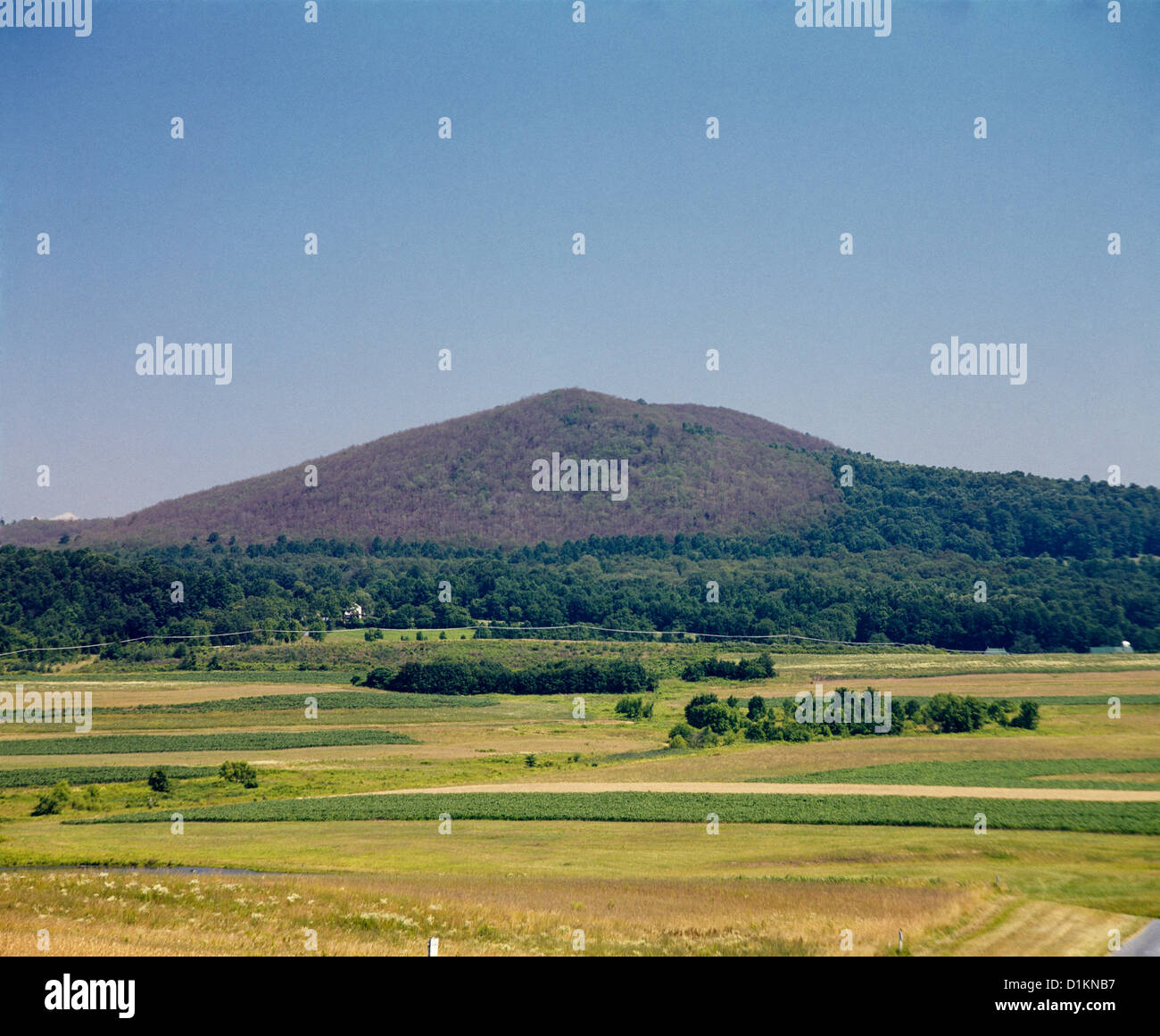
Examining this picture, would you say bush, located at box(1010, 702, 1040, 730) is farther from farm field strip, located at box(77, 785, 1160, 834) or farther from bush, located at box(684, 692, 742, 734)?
farm field strip, located at box(77, 785, 1160, 834)

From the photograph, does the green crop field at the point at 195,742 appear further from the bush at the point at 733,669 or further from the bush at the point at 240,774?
the bush at the point at 733,669

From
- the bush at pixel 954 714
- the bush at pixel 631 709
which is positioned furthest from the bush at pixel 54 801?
the bush at pixel 954 714

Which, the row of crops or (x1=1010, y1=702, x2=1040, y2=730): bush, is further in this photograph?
(x1=1010, y1=702, x2=1040, y2=730): bush

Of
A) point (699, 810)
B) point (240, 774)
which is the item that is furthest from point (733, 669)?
point (699, 810)

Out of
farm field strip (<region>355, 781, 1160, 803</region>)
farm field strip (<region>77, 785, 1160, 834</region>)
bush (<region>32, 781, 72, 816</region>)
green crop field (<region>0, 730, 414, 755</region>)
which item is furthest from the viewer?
green crop field (<region>0, 730, 414, 755</region>)

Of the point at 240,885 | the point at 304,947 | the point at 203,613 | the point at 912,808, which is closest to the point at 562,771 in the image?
the point at 912,808

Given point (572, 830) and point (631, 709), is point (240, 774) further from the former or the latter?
point (631, 709)

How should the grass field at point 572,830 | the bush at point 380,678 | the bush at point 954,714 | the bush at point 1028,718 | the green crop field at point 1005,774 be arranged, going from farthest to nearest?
the bush at point 380,678
the bush at point 954,714
the bush at point 1028,718
the green crop field at point 1005,774
the grass field at point 572,830

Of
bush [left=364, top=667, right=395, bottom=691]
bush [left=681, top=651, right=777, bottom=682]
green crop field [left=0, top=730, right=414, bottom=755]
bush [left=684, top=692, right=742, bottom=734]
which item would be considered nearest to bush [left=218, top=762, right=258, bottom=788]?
green crop field [left=0, top=730, right=414, bottom=755]
